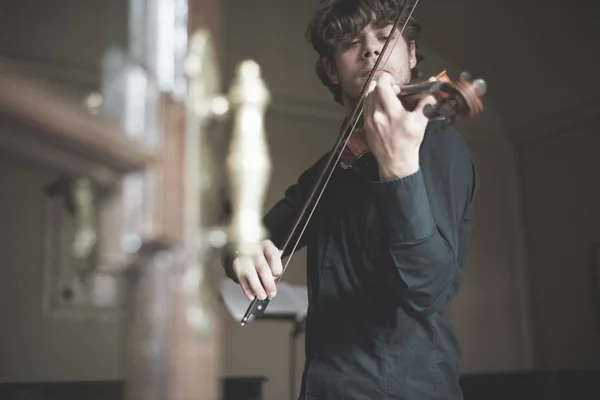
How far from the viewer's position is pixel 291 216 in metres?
0.83

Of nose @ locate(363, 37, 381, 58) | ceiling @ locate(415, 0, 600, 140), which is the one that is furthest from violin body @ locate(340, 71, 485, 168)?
ceiling @ locate(415, 0, 600, 140)

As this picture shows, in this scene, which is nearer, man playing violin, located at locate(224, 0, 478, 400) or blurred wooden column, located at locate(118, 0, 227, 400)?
blurred wooden column, located at locate(118, 0, 227, 400)

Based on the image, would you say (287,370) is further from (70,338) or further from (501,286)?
(70,338)

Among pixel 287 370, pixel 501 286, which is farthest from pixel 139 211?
pixel 501 286

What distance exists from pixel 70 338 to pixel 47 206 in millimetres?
162

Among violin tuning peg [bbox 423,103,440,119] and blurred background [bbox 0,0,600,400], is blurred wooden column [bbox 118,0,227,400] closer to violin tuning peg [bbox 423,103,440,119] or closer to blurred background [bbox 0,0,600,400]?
violin tuning peg [bbox 423,103,440,119]

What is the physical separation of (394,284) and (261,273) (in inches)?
5.9

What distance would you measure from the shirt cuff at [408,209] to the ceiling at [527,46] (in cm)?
209

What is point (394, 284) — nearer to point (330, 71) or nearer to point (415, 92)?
point (415, 92)

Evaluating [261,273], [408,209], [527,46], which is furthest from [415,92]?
[527,46]

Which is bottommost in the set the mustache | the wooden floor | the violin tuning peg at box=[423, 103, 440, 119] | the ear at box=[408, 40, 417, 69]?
the wooden floor

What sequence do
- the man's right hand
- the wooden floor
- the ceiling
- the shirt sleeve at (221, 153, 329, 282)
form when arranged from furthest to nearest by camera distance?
1. the ceiling
2. the wooden floor
3. the shirt sleeve at (221, 153, 329, 282)
4. the man's right hand

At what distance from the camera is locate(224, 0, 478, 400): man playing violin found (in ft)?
1.87

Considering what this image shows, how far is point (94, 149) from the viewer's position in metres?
0.23
